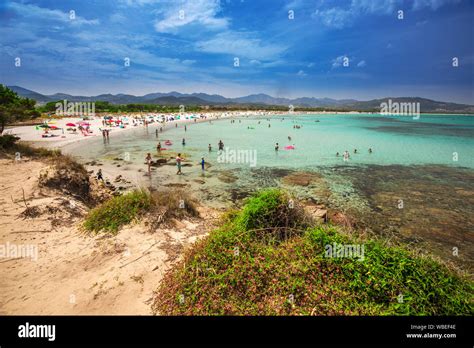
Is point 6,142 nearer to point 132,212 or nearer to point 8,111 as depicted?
point 8,111

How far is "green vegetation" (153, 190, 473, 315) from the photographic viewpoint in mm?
4145

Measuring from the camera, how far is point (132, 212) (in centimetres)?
847

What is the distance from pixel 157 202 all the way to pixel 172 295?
4.78m

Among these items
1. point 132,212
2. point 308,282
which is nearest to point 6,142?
point 132,212

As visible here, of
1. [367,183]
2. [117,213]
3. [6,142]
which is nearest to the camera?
[117,213]

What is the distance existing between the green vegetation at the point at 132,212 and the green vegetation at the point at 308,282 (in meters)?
3.20

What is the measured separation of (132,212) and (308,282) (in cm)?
655

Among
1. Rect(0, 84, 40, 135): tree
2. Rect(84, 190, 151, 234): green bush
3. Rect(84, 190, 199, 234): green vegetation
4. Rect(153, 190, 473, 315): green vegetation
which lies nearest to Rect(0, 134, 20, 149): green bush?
Rect(0, 84, 40, 135): tree

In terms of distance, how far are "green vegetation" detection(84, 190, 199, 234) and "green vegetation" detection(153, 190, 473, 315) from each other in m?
3.20

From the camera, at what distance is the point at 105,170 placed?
21984mm

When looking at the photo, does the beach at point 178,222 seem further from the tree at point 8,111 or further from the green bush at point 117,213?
the tree at point 8,111

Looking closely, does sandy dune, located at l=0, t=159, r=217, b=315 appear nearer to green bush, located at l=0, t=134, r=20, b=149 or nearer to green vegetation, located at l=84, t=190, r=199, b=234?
green vegetation, located at l=84, t=190, r=199, b=234

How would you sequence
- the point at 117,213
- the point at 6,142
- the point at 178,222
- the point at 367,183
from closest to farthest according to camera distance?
the point at 117,213, the point at 178,222, the point at 6,142, the point at 367,183
